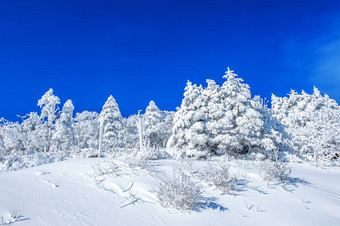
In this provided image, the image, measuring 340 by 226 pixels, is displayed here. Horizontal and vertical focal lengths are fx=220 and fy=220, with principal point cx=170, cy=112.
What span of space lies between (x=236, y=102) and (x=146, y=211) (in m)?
17.2

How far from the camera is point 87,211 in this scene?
13.4ft

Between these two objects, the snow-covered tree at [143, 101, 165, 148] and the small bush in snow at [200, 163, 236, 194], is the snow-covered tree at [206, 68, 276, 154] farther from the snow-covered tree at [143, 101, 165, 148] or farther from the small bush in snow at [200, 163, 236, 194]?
the snow-covered tree at [143, 101, 165, 148]

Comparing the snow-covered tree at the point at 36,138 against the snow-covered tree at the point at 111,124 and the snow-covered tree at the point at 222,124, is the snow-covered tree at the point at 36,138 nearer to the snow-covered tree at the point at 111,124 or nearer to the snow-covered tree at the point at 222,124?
the snow-covered tree at the point at 111,124

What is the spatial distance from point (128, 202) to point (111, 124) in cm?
2833

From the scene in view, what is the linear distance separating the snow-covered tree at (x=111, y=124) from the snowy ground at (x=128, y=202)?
2481 centimetres

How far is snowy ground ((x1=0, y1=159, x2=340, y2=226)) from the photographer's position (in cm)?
390

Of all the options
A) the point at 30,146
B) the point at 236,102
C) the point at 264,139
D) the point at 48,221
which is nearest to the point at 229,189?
the point at 48,221

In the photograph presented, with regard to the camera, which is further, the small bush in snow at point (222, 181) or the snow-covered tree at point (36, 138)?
the snow-covered tree at point (36, 138)

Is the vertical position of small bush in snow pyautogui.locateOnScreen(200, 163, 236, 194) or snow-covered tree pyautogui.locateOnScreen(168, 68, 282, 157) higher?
snow-covered tree pyautogui.locateOnScreen(168, 68, 282, 157)

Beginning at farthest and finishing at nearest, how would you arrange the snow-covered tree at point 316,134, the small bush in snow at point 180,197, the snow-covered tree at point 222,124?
the snow-covered tree at point 222,124, the snow-covered tree at point 316,134, the small bush in snow at point 180,197

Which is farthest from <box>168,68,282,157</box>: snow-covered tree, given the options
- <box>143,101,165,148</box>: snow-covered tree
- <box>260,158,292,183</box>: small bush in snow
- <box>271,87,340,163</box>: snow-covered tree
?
<box>143,101,165,148</box>: snow-covered tree

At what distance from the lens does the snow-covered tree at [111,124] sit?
A: 3089cm

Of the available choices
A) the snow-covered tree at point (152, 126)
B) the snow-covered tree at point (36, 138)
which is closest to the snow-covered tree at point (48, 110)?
the snow-covered tree at point (36, 138)

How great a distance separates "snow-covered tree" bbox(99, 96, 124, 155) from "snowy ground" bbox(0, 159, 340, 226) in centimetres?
2481
